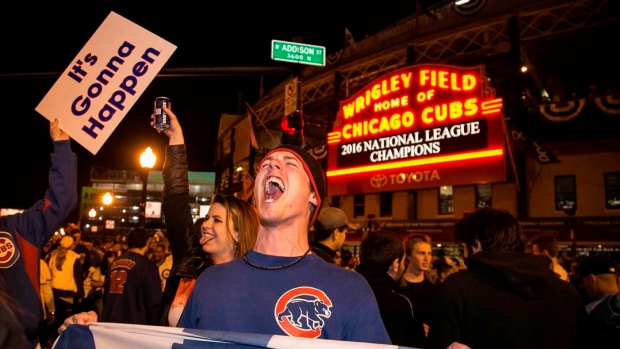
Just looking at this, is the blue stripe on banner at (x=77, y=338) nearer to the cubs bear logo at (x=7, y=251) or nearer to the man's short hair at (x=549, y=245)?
the cubs bear logo at (x=7, y=251)

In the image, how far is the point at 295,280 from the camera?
6.38 feet

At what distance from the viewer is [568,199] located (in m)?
21.7

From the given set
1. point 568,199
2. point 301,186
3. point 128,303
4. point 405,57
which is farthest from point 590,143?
point 301,186

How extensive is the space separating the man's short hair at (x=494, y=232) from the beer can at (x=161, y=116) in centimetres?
228

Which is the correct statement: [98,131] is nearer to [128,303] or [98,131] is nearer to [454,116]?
[128,303]

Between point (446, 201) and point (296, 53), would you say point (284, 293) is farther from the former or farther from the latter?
point (446, 201)

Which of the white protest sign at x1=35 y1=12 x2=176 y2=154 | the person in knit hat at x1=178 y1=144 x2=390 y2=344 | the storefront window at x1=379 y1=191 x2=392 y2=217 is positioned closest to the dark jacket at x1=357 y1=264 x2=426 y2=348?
the person in knit hat at x1=178 y1=144 x2=390 y2=344

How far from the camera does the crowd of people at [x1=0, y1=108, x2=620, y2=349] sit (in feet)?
6.26

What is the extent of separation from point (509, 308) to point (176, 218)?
90.4 inches

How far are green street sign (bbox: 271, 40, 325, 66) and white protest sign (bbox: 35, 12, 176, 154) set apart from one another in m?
5.24

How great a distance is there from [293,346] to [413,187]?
1167 cm

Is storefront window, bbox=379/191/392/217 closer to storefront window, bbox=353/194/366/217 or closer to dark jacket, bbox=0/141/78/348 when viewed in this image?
storefront window, bbox=353/194/366/217

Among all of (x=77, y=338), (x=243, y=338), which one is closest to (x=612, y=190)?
(x=243, y=338)

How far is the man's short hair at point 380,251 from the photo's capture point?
14.9ft
